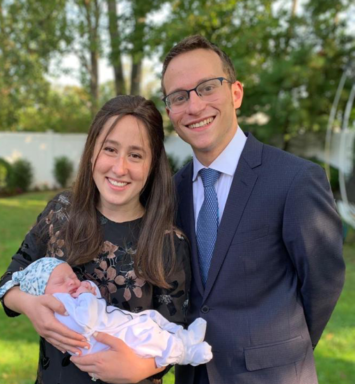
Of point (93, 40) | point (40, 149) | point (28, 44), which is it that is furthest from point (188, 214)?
point (40, 149)

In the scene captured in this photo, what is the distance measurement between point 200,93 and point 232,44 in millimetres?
9860

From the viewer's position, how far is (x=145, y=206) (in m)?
2.44

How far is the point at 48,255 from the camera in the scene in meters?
2.28

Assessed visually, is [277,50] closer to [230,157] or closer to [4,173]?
[4,173]

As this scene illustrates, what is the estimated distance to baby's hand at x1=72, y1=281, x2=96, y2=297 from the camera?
1.99 m

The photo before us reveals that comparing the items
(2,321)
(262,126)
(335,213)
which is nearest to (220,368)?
(335,213)

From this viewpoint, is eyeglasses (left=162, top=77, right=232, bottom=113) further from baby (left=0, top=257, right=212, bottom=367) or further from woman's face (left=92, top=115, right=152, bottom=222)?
baby (left=0, top=257, right=212, bottom=367)

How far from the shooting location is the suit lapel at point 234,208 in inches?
86.3

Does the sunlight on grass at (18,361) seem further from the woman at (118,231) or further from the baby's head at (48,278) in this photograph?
the baby's head at (48,278)

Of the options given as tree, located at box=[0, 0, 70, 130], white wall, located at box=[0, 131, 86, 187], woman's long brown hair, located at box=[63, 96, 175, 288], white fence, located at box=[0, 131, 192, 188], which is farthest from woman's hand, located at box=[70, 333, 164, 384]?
white wall, located at box=[0, 131, 86, 187]

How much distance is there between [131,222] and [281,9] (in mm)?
14282

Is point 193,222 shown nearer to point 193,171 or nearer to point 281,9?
point 193,171

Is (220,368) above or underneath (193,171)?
underneath

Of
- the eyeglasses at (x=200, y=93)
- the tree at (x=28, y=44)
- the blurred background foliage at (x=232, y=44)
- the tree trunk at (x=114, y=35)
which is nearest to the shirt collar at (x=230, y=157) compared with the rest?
the eyeglasses at (x=200, y=93)
